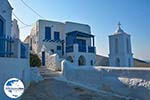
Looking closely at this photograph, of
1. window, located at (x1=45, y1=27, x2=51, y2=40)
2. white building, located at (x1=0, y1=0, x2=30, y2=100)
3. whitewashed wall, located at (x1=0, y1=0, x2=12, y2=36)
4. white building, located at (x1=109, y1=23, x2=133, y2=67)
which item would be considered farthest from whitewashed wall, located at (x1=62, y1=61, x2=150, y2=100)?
window, located at (x1=45, y1=27, x2=51, y2=40)

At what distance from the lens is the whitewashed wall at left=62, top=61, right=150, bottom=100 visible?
10928mm

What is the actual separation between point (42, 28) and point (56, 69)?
707 centimetres

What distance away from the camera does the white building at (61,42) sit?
961 inches

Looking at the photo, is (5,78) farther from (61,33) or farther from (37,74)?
(61,33)

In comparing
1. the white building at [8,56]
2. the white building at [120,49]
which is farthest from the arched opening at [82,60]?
the white building at [8,56]

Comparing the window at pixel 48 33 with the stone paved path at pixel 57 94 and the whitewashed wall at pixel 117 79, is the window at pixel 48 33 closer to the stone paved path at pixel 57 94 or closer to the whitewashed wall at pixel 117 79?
the whitewashed wall at pixel 117 79

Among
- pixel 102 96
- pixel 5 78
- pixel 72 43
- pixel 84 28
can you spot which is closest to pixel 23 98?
pixel 5 78

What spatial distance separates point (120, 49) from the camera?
2091 centimetres

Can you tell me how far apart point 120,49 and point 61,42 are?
8945 mm

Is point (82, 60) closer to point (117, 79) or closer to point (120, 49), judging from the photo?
point (120, 49)

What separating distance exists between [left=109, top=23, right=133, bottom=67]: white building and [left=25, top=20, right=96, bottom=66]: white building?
4.70 meters

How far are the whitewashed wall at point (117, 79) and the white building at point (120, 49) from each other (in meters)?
7.26

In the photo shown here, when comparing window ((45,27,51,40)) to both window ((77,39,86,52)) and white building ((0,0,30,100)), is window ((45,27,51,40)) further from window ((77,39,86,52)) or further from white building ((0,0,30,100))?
white building ((0,0,30,100))

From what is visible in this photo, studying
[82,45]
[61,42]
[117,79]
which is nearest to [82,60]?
[82,45]
